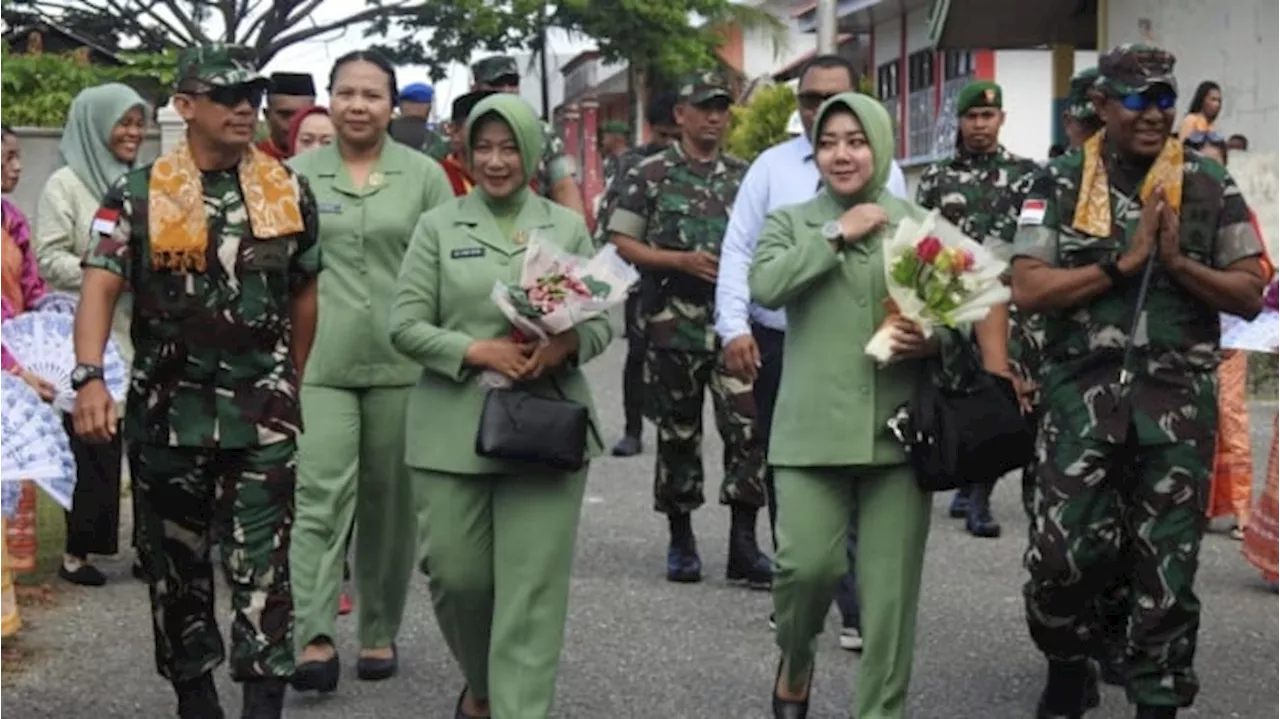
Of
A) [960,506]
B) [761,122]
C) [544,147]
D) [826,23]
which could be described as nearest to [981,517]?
[960,506]

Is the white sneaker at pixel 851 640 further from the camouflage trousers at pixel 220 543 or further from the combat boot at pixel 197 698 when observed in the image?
the combat boot at pixel 197 698

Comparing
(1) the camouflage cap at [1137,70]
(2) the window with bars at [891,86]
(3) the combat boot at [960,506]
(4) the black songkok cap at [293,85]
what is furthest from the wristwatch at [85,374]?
(2) the window with bars at [891,86]

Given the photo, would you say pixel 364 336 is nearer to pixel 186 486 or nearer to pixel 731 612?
pixel 186 486

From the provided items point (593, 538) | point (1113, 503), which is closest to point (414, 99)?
point (593, 538)

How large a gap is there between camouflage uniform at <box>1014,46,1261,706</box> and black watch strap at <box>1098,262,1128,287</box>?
7 cm

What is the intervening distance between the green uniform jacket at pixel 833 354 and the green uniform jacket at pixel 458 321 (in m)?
0.55

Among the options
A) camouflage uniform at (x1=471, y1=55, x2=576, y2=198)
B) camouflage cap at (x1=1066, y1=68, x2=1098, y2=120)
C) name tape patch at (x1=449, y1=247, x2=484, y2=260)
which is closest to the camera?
name tape patch at (x1=449, y1=247, x2=484, y2=260)

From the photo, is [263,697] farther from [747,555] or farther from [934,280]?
[747,555]

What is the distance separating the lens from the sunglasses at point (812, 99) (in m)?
8.05

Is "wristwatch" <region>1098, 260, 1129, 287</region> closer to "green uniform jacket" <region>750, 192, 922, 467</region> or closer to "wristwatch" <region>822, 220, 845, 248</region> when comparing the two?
"green uniform jacket" <region>750, 192, 922, 467</region>

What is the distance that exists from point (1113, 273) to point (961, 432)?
614 mm

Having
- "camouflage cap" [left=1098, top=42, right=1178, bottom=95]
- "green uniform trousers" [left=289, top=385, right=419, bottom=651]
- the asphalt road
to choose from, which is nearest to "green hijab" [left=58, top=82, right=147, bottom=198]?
the asphalt road

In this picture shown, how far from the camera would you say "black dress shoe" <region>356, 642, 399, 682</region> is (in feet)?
25.1

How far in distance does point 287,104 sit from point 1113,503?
14.0ft
